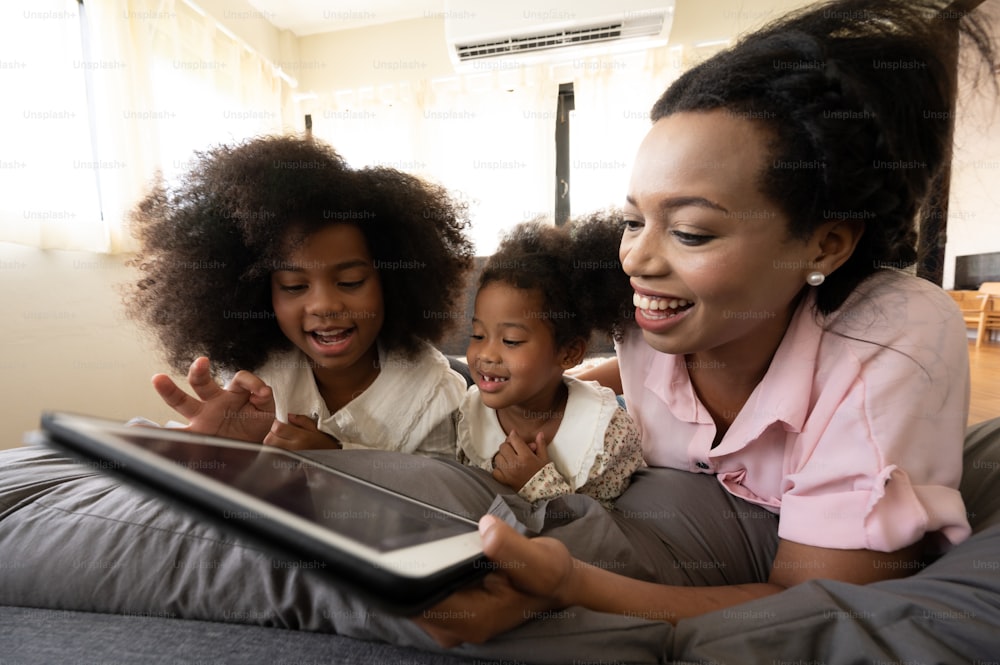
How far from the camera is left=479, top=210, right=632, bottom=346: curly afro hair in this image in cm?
106

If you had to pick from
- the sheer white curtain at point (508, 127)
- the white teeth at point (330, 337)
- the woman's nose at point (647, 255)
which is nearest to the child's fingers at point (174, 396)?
the white teeth at point (330, 337)

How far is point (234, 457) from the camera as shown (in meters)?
0.55

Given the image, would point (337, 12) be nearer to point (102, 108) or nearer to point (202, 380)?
point (102, 108)

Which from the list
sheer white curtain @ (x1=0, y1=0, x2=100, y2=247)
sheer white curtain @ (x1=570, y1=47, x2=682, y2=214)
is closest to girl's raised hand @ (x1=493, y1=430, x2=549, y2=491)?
sheer white curtain @ (x1=0, y1=0, x2=100, y2=247)

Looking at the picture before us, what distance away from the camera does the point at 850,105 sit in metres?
0.68

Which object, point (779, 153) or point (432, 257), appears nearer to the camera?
point (779, 153)

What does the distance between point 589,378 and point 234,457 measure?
102 cm

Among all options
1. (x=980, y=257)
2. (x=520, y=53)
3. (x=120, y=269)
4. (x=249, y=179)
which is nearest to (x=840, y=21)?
(x=249, y=179)

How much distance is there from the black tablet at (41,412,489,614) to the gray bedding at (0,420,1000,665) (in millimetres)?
34

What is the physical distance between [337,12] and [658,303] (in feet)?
12.8

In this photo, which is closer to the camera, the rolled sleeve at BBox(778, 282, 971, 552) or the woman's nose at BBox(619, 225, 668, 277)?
the rolled sleeve at BBox(778, 282, 971, 552)

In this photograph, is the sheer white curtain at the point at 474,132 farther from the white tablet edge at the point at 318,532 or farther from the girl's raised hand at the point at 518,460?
the white tablet edge at the point at 318,532

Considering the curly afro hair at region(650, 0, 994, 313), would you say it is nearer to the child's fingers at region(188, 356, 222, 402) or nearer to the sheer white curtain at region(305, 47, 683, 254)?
the child's fingers at region(188, 356, 222, 402)

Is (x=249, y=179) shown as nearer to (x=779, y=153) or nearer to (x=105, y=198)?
(x=779, y=153)
